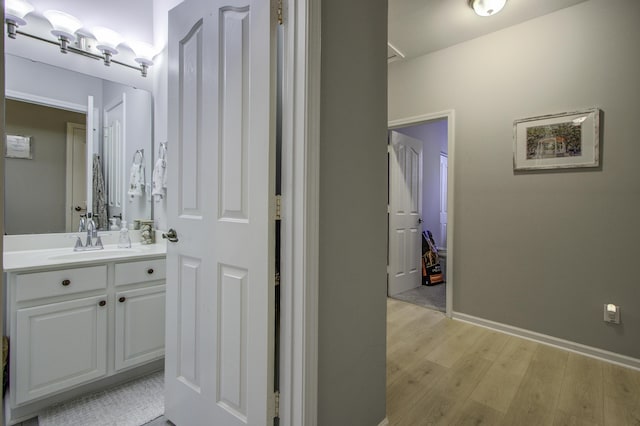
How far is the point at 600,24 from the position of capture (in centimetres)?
230

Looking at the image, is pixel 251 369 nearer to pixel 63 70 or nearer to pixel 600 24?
pixel 63 70

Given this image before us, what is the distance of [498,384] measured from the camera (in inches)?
77.5

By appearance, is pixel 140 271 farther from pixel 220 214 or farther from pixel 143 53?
pixel 143 53

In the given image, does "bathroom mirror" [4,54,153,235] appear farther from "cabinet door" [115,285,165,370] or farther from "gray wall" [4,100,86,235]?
"cabinet door" [115,285,165,370]

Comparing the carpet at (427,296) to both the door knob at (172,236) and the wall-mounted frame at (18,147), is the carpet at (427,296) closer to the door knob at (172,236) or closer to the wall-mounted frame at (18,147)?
the door knob at (172,236)

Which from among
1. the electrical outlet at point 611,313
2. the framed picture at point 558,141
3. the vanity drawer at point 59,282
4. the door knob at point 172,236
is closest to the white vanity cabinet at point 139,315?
the vanity drawer at point 59,282

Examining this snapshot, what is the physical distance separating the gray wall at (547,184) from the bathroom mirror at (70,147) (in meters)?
2.70

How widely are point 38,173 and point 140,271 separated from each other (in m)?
0.90

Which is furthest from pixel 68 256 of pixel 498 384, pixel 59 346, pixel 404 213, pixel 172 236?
pixel 404 213

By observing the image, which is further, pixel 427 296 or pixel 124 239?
pixel 427 296

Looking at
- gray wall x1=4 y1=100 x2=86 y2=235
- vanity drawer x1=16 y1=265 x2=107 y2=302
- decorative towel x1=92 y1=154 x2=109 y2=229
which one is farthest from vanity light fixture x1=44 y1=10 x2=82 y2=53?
vanity drawer x1=16 y1=265 x2=107 y2=302

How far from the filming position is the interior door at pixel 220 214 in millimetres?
1208

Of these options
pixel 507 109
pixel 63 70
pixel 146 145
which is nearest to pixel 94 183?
pixel 146 145

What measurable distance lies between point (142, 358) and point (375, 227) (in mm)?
1678
